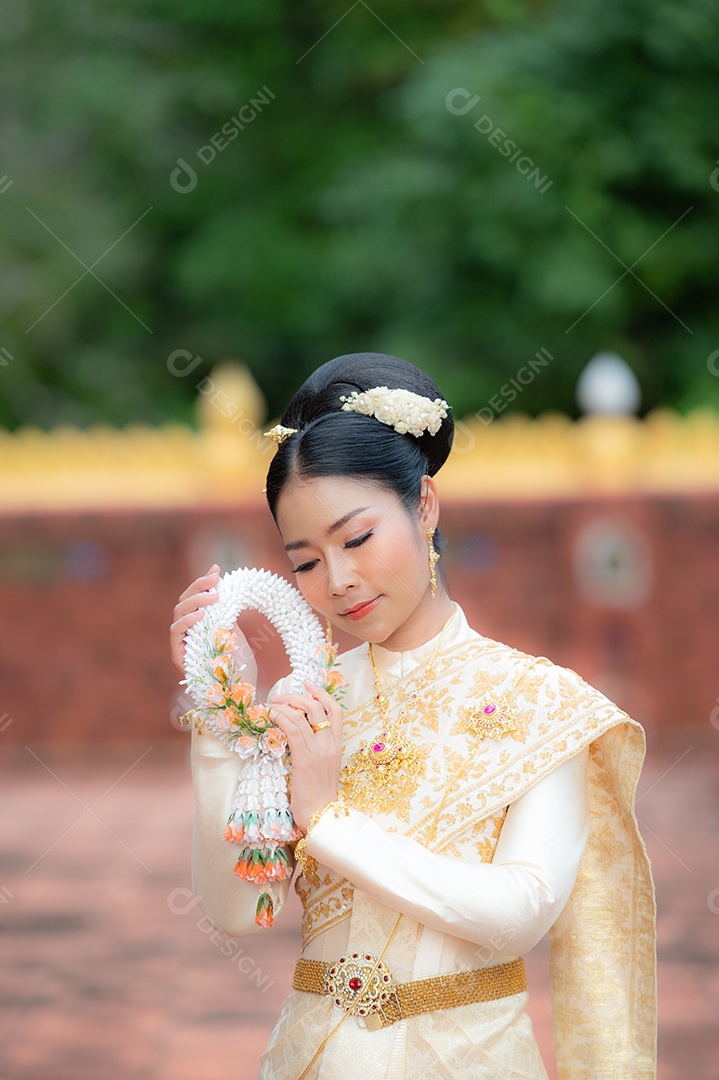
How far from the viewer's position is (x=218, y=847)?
1.94 m

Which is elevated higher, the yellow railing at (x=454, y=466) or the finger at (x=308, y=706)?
the yellow railing at (x=454, y=466)

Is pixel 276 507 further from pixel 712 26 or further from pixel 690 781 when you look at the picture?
pixel 712 26

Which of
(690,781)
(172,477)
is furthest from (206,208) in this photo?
(690,781)

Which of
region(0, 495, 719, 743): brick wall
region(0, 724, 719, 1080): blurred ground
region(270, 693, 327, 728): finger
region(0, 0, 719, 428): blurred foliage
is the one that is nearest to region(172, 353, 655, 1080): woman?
region(270, 693, 327, 728): finger


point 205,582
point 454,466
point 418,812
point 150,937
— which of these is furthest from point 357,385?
point 454,466

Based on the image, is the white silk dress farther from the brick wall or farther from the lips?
the brick wall

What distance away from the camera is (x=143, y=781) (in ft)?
26.0

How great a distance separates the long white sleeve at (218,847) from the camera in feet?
6.36

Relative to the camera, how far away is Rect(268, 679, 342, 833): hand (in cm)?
188

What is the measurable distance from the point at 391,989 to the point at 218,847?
0.30 meters

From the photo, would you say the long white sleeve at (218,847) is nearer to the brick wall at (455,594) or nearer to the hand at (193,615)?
the hand at (193,615)

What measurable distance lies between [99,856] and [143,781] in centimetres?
133

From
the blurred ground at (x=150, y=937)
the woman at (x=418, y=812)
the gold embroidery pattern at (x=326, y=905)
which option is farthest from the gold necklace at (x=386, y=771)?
the blurred ground at (x=150, y=937)

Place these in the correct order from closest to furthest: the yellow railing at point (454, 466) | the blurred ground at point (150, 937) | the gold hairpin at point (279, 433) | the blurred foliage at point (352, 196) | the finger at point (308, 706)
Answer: the finger at point (308, 706)
the gold hairpin at point (279, 433)
the blurred ground at point (150, 937)
the yellow railing at point (454, 466)
the blurred foliage at point (352, 196)
